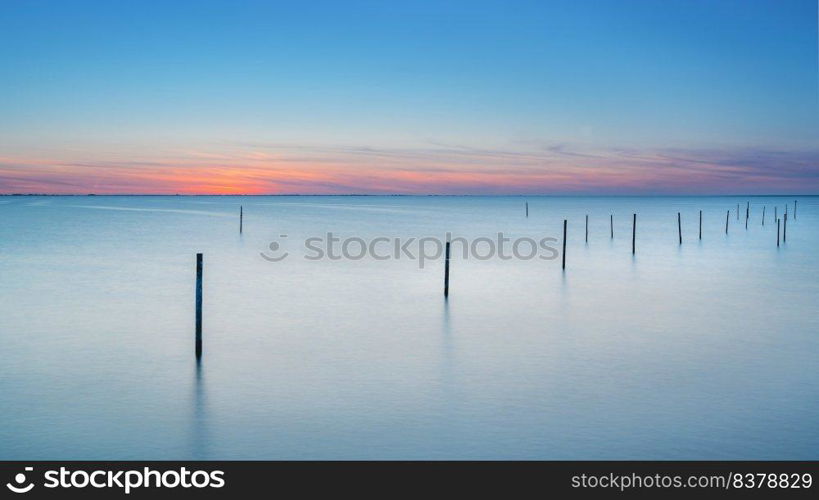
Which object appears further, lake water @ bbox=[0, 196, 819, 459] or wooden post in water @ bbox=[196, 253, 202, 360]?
wooden post in water @ bbox=[196, 253, 202, 360]

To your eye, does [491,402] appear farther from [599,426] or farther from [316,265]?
[316,265]

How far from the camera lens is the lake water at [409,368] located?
7855mm

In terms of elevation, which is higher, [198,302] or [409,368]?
[198,302]

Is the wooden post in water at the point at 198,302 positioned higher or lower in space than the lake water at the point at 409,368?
higher

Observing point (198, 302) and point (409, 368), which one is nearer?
point (198, 302)

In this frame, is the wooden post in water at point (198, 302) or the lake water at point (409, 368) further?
the wooden post in water at point (198, 302)

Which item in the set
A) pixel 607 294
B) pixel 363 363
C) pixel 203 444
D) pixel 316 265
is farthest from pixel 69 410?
pixel 316 265

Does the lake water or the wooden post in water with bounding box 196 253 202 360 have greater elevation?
the wooden post in water with bounding box 196 253 202 360

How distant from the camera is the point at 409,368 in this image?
11484 mm

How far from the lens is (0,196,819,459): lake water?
786 cm
